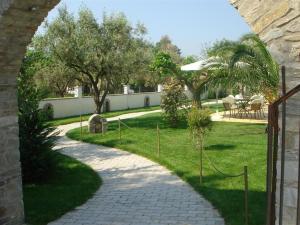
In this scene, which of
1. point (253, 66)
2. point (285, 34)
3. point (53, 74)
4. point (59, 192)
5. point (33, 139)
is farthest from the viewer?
point (53, 74)

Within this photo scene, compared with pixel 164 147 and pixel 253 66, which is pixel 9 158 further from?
pixel 253 66

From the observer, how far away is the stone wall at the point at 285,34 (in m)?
3.22

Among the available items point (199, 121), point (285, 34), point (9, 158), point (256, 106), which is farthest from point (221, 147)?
point (285, 34)

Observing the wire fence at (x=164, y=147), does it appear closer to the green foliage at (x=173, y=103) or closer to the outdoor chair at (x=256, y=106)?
the green foliage at (x=173, y=103)

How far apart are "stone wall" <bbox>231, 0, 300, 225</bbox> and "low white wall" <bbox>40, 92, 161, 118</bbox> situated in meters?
18.9

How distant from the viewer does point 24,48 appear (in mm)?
5832

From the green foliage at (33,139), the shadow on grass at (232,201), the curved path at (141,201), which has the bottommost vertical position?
the curved path at (141,201)

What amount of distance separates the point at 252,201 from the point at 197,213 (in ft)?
3.38

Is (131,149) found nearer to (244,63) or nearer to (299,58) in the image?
(244,63)

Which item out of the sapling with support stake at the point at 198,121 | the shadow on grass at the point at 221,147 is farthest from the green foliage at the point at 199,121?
the shadow on grass at the point at 221,147

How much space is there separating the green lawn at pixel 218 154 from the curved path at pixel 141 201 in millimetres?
A: 278

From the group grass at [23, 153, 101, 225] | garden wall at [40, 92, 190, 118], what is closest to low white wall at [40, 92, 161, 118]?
garden wall at [40, 92, 190, 118]

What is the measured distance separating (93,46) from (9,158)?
452 inches

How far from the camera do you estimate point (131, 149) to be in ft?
41.9
